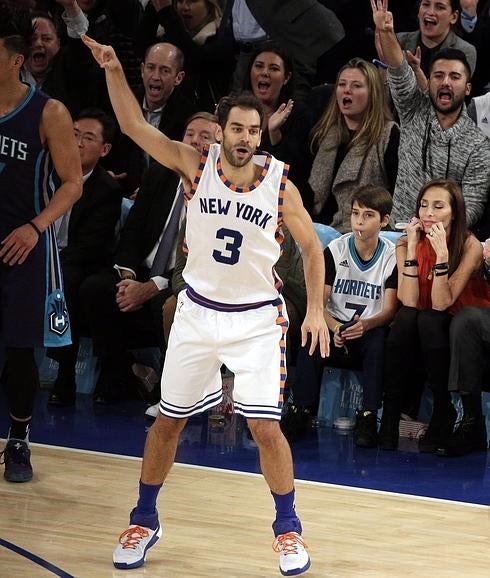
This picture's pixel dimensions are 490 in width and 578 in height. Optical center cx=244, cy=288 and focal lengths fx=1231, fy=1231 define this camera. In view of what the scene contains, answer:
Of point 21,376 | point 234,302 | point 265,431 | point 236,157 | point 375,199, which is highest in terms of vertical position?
point 236,157

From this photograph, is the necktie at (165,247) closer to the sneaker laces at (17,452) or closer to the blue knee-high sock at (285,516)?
the sneaker laces at (17,452)

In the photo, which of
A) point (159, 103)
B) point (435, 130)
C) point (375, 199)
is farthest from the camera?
point (159, 103)

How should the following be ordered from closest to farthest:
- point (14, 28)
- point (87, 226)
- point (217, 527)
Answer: point (217, 527)
point (14, 28)
point (87, 226)

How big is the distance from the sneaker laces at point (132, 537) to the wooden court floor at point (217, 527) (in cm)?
9

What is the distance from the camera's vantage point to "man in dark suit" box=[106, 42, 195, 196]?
8.48 meters

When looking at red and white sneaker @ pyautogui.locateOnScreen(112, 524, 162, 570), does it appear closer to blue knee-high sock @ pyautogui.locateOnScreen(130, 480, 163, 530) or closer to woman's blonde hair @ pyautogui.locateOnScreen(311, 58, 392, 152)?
blue knee-high sock @ pyautogui.locateOnScreen(130, 480, 163, 530)

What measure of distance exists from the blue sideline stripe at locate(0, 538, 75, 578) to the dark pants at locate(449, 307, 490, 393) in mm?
2755

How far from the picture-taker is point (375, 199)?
7012 mm

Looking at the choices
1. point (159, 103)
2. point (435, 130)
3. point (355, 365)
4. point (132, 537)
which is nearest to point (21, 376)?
point (132, 537)

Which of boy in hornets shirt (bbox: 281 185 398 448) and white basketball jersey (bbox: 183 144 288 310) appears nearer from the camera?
white basketball jersey (bbox: 183 144 288 310)

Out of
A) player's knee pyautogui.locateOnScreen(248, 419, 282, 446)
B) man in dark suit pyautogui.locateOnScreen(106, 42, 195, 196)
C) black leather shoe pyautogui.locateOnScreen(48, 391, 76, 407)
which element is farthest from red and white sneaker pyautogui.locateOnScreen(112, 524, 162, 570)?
man in dark suit pyautogui.locateOnScreen(106, 42, 195, 196)

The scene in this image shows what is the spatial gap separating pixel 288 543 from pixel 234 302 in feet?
3.00

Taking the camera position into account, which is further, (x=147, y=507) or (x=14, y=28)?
(x=14, y=28)

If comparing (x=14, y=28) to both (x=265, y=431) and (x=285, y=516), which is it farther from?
(x=285, y=516)
